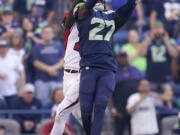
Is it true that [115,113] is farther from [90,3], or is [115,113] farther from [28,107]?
[90,3]

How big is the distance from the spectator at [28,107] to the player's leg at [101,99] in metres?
4.73

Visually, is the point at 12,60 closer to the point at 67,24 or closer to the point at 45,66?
the point at 45,66

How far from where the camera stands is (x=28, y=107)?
14711 millimetres

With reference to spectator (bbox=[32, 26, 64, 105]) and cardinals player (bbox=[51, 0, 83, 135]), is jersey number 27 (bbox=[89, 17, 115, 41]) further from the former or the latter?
spectator (bbox=[32, 26, 64, 105])

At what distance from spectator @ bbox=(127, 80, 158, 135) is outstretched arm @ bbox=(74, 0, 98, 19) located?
16.7 ft

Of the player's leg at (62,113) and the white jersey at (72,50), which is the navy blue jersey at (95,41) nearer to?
the white jersey at (72,50)

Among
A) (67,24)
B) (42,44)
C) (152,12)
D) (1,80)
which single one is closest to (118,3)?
(152,12)

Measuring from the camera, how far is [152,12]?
1731 cm

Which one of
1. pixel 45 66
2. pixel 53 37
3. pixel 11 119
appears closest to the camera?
pixel 11 119

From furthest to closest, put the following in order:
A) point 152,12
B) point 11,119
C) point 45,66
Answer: point 152,12 → point 45,66 → point 11,119

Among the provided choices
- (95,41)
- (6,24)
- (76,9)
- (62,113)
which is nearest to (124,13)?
(95,41)

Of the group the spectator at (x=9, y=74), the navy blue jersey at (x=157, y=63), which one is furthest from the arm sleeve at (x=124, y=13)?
the navy blue jersey at (x=157, y=63)

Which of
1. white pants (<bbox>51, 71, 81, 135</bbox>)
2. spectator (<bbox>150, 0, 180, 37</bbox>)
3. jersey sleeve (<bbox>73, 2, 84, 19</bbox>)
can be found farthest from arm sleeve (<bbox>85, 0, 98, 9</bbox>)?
spectator (<bbox>150, 0, 180, 37</bbox>)

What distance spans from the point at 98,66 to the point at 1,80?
5248 mm
